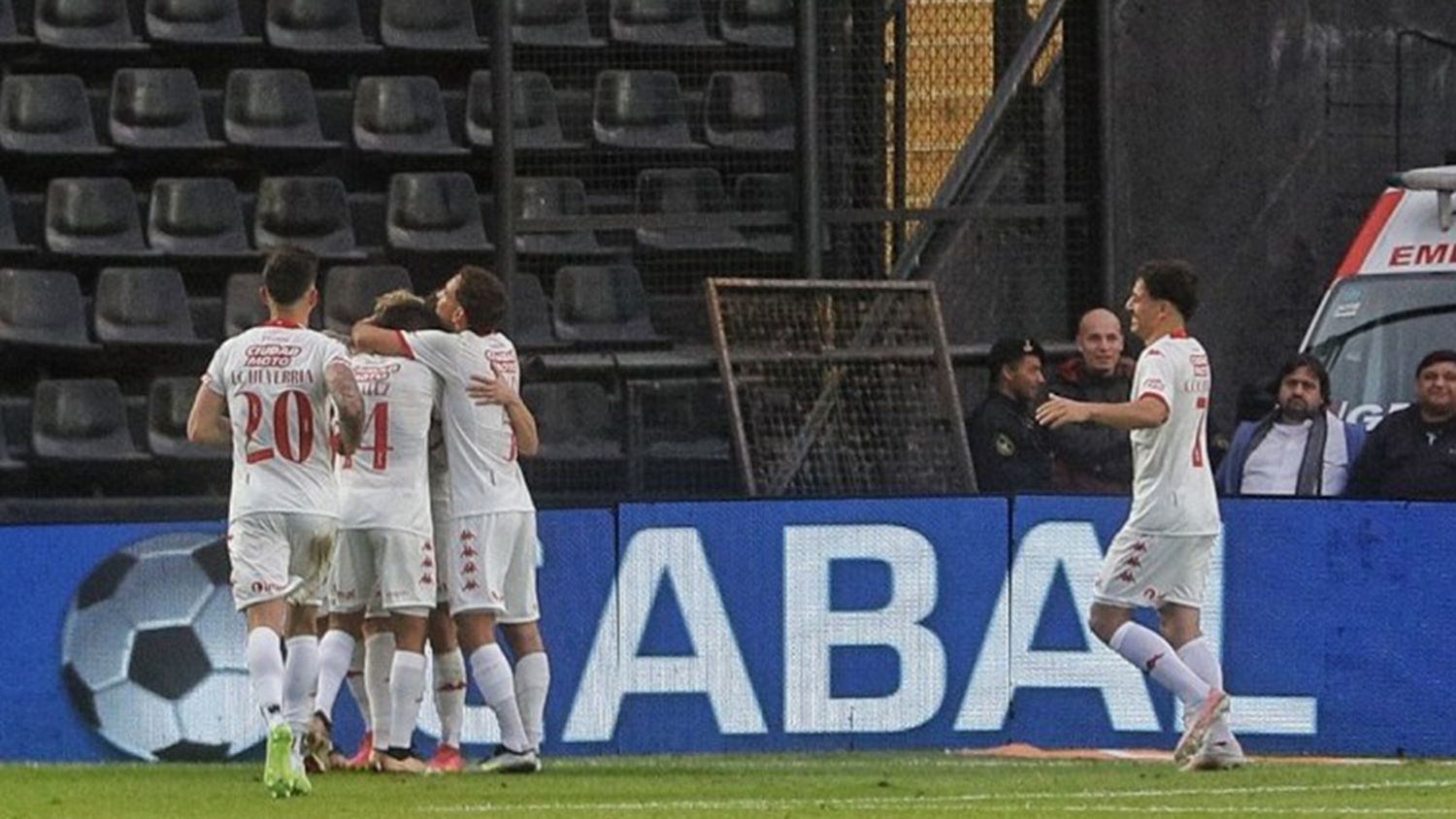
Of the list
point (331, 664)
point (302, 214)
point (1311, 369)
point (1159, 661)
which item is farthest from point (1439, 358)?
point (302, 214)

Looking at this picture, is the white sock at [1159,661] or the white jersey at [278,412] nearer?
the white jersey at [278,412]

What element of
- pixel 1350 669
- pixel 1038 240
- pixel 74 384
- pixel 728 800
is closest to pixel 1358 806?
pixel 728 800

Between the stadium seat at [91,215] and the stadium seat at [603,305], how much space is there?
90.2 inches

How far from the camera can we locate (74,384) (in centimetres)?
1906

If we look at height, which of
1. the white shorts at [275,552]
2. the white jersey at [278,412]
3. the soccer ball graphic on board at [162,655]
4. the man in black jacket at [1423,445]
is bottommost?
the soccer ball graphic on board at [162,655]

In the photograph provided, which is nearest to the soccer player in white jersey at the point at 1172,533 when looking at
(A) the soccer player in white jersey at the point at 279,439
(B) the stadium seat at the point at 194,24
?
(A) the soccer player in white jersey at the point at 279,439

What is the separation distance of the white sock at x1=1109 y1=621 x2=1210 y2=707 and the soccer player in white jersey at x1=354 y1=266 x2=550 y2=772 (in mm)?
2352

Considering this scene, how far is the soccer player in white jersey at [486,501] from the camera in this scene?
47.1ft

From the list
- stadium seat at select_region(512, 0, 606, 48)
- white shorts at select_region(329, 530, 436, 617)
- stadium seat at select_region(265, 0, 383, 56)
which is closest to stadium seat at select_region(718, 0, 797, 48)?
stadium seat at select_region(512, 0, 606, 48)

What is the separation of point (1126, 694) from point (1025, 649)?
488mm

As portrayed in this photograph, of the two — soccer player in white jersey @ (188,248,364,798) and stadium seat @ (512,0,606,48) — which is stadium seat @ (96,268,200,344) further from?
soccer player in white jersey @ (188,248,364,798)

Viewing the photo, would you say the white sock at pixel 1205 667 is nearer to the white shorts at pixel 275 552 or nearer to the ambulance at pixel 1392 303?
the white shorts at pixel 275 552

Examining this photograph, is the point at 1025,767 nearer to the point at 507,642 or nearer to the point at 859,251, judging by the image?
the point at 507,642

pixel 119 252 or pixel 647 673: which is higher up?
pixel 119 252
